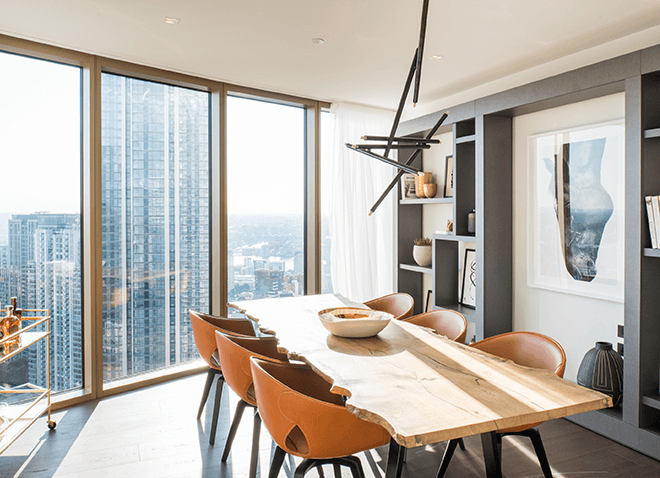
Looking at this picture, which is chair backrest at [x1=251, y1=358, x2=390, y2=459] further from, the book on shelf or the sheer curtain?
the sheer curtain

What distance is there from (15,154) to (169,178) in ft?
3.66

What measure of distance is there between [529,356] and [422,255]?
7.64 feet

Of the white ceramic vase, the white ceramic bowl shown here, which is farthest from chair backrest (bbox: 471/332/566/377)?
the white ceramic vase

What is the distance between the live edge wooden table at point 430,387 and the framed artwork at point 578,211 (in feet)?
4.95

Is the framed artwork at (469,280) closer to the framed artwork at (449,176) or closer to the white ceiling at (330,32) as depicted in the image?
the framed artwork at (449,176)

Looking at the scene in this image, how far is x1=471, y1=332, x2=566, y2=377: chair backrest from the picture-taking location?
226 centimetres

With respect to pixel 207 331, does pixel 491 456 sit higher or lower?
lower

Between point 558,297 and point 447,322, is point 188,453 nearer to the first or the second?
point 447,322

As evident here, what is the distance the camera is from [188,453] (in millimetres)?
2707

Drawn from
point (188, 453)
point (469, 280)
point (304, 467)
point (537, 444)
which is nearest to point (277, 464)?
point (304, 467)

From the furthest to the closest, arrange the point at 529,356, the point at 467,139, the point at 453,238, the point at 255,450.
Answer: the point at 453,238, the point at 467,139, the point at 529,356, the point at 255,450

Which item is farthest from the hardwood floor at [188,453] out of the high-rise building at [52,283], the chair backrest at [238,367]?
the chair backrest at [238,367]

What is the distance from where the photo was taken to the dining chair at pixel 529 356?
2.14 meters

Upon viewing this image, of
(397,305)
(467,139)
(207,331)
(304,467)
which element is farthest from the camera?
(467,139)
